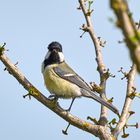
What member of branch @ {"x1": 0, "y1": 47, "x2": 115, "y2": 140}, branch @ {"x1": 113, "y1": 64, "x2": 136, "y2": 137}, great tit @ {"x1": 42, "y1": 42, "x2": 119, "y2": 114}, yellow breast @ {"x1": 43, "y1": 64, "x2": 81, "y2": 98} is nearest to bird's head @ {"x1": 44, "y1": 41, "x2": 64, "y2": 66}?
great tit @ {"x1": 42, "y1": 42, "x2": 119, "y2": 114}

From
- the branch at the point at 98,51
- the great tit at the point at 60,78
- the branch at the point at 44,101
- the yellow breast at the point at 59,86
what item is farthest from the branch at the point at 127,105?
the yellow breast at the point at 59,86

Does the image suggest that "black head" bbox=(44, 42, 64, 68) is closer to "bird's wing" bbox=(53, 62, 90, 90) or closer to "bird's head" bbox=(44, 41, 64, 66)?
"bird's head" bbox=(44, 41, 64, 66)

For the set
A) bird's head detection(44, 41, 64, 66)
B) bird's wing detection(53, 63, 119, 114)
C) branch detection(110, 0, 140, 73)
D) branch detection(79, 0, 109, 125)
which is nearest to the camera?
branch detection(110, 0, 140, 73)

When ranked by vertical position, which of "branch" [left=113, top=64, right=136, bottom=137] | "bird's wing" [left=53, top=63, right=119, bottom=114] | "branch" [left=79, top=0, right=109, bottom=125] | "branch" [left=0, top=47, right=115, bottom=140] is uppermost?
"bird's wing" [left=53, top=63, right=119, bottom=114]

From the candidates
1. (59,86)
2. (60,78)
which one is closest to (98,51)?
(59,86)

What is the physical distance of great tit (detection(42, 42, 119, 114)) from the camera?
17.9 ft

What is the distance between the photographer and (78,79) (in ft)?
18.8

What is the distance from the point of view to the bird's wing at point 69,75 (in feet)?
18.4

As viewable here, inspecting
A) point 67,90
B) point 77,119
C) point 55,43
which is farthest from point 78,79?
point 77,119

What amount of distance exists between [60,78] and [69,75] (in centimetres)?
16

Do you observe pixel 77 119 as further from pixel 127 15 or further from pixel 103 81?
pixel 127 15

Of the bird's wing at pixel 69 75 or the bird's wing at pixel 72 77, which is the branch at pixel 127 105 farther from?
the bird's wing at pixel 69 75

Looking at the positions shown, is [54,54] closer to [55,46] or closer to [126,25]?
[55,46]

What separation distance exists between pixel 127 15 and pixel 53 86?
16.0ft
